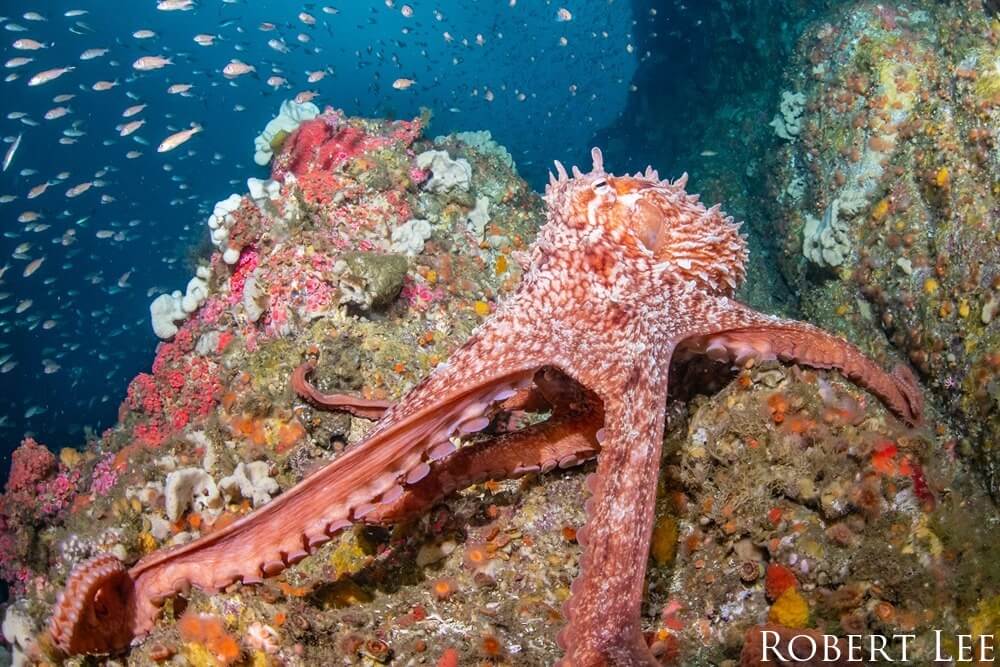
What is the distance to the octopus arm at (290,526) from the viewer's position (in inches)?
95.4

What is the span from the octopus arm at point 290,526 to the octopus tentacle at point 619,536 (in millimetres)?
549

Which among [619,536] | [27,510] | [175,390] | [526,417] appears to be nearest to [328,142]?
[175,390]

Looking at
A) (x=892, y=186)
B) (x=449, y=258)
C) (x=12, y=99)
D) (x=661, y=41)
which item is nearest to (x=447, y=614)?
(x=449, y=258)

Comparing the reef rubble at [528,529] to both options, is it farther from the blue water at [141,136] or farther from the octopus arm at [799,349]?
the blue water at [141,136]

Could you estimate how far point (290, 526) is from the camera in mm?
2436

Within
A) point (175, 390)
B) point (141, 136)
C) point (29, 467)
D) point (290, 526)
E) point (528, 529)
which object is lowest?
point (141, 136)

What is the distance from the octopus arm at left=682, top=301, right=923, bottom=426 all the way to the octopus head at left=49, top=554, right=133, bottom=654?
2854mm

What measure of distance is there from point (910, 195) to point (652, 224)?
14.8 feet

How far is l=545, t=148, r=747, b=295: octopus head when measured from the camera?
3.00m

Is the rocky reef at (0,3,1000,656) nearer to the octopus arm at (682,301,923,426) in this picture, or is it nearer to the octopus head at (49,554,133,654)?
the octopus arm at (682,301,923,426)

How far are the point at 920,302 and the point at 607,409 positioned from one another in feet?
14.3

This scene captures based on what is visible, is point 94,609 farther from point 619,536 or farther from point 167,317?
point 167,317

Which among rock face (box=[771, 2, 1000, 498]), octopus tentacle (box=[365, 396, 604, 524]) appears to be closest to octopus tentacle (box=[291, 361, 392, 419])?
octopus tentacle (box=[365, 396, 604, 524])

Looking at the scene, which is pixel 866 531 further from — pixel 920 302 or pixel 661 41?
pixel 661 41
